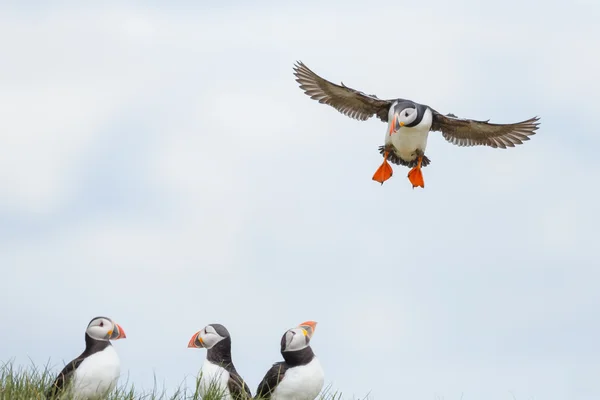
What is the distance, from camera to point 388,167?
50.1ft

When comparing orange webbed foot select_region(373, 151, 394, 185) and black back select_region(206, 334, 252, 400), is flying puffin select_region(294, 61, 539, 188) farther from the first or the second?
black back select_region(206, 334, 252, 400)

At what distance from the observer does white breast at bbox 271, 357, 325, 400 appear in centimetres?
934

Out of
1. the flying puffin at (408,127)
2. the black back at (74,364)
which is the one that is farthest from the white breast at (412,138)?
the black back at (74,364)

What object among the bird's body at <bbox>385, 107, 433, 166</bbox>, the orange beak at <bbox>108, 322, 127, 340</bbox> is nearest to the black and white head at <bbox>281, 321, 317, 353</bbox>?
the orange beak at <bbox>108, 322, 127, 340</bbox>

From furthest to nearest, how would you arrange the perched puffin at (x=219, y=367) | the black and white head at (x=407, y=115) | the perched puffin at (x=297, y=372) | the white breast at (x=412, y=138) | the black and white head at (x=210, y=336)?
1. the white breast at (x=412, y=138)
2. the black and white head at (x=407, y=115)
3. the black and white head at (x=210, y=336)
4. the perched puffin at (x=219, y=367)
5. the perched puffin at (x=297, y=372)

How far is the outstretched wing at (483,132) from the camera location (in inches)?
591

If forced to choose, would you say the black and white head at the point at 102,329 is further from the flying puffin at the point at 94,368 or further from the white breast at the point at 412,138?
the white breast at the point at 412,138

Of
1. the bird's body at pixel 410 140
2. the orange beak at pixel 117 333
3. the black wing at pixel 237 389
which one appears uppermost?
the bird's body at pixel 410 140

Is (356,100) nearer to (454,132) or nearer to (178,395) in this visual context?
(454,132)

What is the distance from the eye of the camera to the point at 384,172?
15.2 meters

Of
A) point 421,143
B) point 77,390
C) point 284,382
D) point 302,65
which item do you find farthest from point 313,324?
point 302,65

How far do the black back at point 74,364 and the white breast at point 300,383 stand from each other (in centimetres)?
161

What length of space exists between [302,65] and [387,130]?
170cm

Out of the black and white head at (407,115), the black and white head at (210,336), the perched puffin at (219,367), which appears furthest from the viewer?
the black and white head at (407,115)
